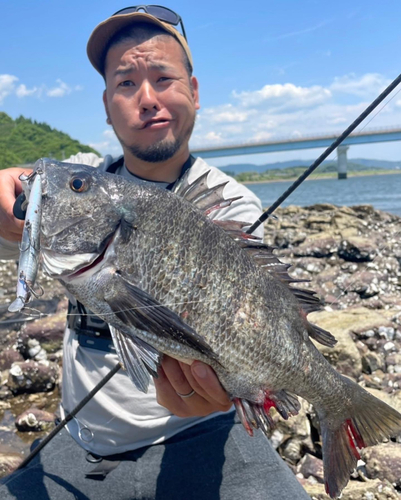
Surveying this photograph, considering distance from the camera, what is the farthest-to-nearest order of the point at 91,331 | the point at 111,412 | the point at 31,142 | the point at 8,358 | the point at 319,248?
1. the point at 31,142
2. the point at 319,248
3. the point at 8,358
4. the point at 91,331
5. the point at 111,412

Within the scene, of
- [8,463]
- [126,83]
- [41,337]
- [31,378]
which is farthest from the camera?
[41,337]

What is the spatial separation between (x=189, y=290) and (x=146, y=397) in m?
1.33

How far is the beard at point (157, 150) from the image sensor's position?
10.8 ft

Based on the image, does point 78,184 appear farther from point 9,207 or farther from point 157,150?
point 157,150

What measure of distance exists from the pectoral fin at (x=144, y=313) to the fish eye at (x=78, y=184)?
429mm

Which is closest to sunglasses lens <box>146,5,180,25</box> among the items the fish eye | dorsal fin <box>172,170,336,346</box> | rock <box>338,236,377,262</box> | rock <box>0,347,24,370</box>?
dorsal fin <box>172,170,336,346</box>

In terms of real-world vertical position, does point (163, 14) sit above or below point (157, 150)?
above

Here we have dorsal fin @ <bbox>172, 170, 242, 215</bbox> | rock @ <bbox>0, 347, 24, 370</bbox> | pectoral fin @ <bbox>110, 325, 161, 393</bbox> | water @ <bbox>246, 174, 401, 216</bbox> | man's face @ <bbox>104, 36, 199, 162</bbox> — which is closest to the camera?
pectoral fin @ <bbox>110, 325, 161, 393</bbox>

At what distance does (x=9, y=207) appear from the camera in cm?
242

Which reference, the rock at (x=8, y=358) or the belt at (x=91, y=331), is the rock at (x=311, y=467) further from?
the rock at (x=8, y=358)

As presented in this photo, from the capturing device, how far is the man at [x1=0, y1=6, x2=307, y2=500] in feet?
8.93

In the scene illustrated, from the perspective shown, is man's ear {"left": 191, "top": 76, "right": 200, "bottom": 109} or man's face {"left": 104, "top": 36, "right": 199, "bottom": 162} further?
man's ear {"left": 191, "top": 76, "right": 200, "bottom": 109}

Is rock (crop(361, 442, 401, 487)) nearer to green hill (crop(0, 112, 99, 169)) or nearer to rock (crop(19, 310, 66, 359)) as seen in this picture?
rock (crop(19, 310, 66, 359))

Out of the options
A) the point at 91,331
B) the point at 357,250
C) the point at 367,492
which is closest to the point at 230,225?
the point at 91,331
